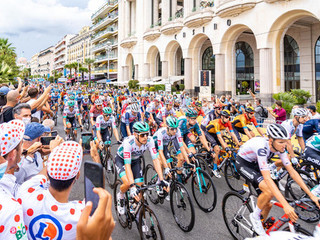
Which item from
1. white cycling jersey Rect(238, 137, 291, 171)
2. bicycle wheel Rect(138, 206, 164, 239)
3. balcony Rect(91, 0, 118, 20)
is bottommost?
bicycle wheel Rect(138, 206, 164, 239)

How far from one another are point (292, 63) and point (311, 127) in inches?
945

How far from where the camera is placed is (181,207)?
4.57 meters

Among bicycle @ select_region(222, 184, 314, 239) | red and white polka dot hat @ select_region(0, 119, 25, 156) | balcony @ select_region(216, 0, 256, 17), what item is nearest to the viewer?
red and white polka dot hat @ select_region(0, 119, 25, 156)

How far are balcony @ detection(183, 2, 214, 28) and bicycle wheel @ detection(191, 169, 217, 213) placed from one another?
2616cm

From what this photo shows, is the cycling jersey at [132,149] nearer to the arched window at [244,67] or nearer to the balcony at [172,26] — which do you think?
the arched window at [244,67]

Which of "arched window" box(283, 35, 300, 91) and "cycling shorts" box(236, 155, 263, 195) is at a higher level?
"arched window" box(283, 35, 300, 91)

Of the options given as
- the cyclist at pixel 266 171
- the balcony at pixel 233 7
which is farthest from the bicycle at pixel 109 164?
the balcony at pixel 233 7

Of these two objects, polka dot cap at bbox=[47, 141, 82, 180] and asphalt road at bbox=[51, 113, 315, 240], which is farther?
asphalt road at bbox=[51, 113, 315, 240]

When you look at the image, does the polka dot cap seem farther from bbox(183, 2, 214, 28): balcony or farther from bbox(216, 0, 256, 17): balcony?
bbox(183, 2, 214, 28): balcony

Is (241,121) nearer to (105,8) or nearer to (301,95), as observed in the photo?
(301,95)

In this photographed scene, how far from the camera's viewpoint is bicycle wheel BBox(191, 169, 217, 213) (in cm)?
507

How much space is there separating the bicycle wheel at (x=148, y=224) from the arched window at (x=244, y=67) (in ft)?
97.7

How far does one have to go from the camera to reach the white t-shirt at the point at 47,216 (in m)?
1.62

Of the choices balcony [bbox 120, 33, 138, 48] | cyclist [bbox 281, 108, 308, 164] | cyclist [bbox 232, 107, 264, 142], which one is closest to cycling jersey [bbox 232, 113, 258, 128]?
cyclist [bbox 232, 107, 264, 142]
